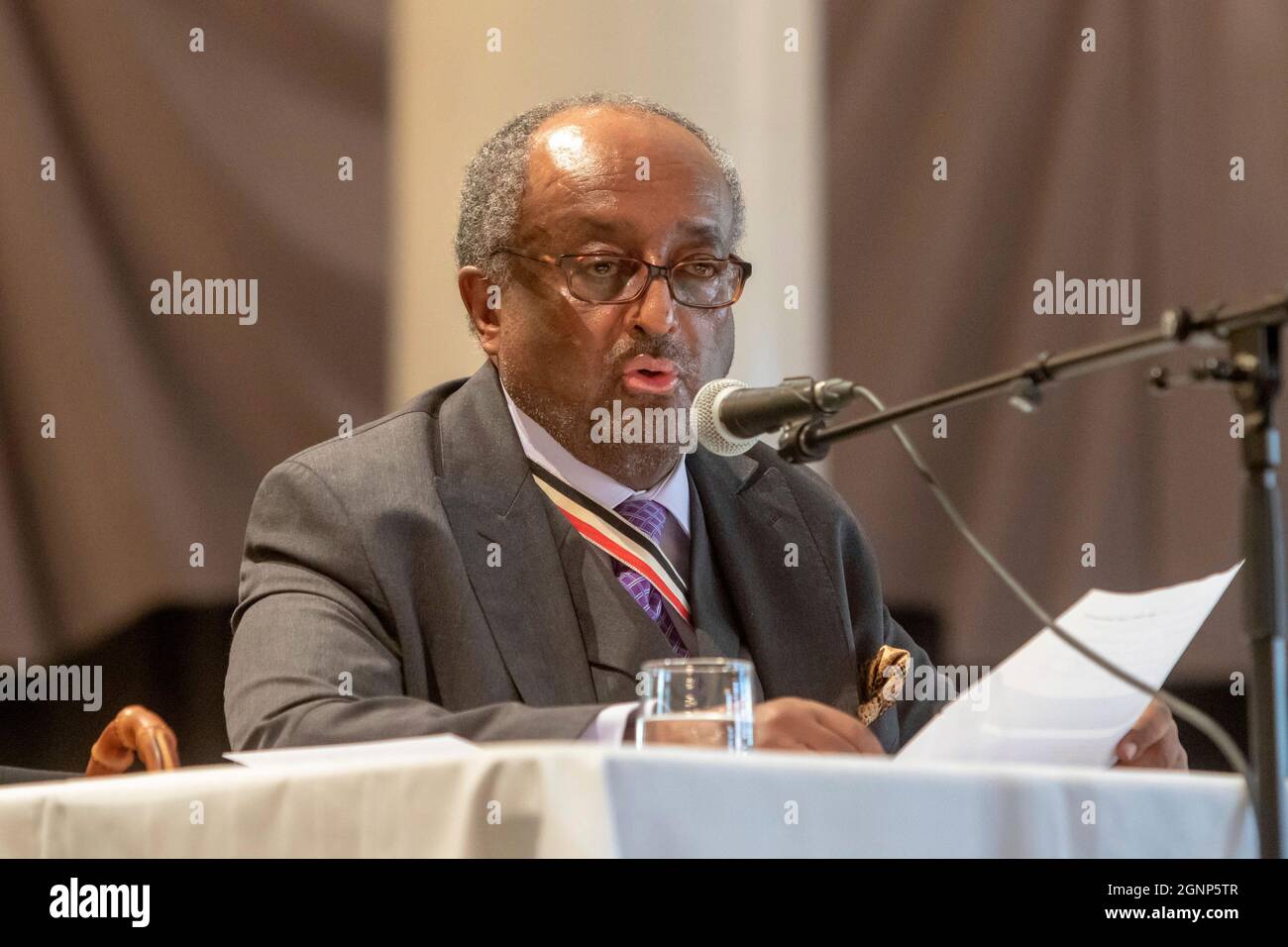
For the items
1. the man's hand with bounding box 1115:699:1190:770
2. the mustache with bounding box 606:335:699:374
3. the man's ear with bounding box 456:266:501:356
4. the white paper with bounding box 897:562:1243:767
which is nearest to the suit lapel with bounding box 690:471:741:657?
the mustache with bounding box 606:335:699:374

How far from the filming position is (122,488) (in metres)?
3.02

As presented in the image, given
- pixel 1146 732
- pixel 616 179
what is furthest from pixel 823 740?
pixel 616 179

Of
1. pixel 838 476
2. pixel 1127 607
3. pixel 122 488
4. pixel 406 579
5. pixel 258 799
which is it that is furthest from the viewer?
pixel 838 476

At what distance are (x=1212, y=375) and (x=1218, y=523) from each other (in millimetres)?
2407

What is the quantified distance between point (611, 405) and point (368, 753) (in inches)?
45.1

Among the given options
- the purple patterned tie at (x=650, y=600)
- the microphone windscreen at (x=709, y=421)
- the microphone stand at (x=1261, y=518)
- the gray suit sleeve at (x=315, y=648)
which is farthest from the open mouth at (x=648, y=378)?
the microphone stand at (x=1261, y=518)

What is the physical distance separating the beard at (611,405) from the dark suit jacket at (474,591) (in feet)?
0.30

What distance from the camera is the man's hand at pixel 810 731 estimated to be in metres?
1.33

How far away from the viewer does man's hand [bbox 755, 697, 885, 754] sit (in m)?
1.33

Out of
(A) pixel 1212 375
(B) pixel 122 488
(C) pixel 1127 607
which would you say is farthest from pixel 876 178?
(A) pixel 1212 375

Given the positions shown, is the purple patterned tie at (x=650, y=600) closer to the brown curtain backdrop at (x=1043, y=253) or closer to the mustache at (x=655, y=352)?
the mustache at (x=655, y=352)

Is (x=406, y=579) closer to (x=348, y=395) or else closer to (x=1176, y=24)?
(x=348, y=395)

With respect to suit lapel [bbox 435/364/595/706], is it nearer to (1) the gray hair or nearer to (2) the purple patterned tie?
(2) the purple patterned tie

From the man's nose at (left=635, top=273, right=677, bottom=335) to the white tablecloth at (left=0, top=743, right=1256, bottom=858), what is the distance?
3.69 ft
